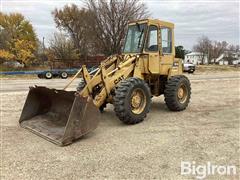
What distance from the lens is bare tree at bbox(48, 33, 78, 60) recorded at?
3422 centimetres

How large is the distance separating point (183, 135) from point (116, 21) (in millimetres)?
26561

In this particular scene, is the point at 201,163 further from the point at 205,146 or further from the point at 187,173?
the point at 205,146

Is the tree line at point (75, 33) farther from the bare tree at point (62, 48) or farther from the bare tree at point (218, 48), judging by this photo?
the bare tree at point (218, 48)

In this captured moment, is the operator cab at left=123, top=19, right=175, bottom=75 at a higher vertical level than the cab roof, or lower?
lower

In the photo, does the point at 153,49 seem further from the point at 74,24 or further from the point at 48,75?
the point at 74,24

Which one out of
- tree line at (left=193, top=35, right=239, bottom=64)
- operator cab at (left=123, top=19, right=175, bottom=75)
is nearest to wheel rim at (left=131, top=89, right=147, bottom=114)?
operator cab at (left=123, top=19, right=175, bottom=75)

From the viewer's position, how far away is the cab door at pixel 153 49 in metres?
7.23

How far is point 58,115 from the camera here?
249 inches

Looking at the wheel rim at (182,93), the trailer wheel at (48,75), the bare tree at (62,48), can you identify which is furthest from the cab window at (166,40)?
the bare tree at (62,48)

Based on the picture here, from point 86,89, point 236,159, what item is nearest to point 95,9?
point 86,89

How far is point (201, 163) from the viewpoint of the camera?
429cm

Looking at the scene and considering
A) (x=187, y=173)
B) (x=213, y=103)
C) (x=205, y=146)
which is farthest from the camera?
(x=213, y=103)

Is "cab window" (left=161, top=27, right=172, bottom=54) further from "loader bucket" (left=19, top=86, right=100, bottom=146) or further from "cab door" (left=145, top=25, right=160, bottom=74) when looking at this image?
"loader bucket" (left=19, top=86, right=100, bottom=146)

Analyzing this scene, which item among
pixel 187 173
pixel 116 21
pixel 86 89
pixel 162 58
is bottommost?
pixel 187 173
